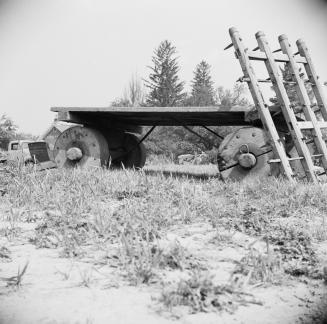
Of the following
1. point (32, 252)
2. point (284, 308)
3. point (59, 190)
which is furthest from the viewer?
point (59, 190)

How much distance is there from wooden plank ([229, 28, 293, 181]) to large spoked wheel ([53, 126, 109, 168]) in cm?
272

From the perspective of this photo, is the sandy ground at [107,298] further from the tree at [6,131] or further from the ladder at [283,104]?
the tree at [6,131]

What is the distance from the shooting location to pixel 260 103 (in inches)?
211

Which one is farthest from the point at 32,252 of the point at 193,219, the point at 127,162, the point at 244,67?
the point at 127,162

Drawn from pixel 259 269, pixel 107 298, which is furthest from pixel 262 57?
pixel 107 298

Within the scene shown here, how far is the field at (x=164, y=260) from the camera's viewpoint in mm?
1660

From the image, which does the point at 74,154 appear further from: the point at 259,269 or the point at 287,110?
the point at 259,269

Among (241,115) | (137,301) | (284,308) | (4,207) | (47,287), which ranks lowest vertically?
(284,308)

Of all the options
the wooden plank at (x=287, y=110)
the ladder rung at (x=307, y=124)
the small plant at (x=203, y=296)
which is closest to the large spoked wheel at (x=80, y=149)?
the wooden plank at (x=287, y=110)

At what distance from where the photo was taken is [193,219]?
10.8 feet

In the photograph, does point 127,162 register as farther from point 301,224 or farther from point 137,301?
point 137,301

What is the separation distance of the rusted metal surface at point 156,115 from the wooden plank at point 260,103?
345mm

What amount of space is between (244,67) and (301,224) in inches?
117

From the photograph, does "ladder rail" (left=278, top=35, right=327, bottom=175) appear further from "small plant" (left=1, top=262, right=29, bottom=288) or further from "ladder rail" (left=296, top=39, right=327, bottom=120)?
"small plant" (left=1, top=262, right=29, bottom=288)
